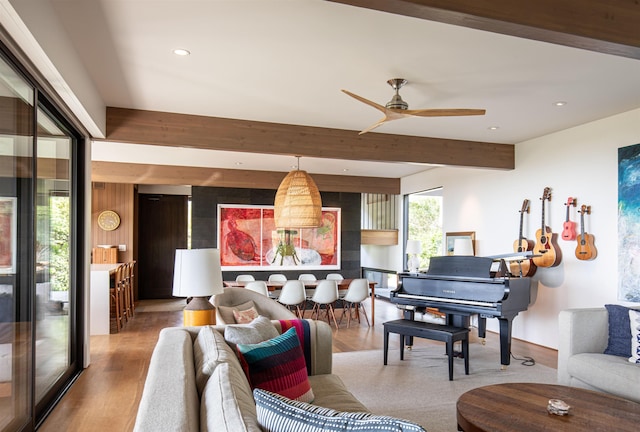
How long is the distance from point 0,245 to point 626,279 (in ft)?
17.5

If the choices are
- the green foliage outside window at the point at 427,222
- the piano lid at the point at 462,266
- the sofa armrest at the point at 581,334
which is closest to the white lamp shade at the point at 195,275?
the sofa armrest at the point at 581,334

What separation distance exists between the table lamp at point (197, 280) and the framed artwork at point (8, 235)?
3.04 ft

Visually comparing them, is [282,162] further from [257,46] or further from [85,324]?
[257,46]

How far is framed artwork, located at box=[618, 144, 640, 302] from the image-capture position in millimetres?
4688

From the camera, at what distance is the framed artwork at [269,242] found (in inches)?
362

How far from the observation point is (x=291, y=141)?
17.9 ft

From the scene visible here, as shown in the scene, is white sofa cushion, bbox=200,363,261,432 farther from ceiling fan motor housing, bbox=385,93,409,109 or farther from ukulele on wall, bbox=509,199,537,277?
ukulele on wall, bbox=509,199,537,277

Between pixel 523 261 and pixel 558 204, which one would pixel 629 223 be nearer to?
pixel 558 204

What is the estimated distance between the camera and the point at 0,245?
2527 millimetres

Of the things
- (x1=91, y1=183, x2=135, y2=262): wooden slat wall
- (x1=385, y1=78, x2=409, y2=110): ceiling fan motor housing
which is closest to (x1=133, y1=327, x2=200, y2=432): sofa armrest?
(x1=385, y1=78, x2=409, y2=110): ceiling fan motor housing

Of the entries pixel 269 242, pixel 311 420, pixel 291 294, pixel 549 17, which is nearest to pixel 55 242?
pixel 311 420

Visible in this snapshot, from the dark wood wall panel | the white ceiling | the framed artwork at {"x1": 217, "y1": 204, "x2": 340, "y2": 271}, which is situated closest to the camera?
the white ceiling

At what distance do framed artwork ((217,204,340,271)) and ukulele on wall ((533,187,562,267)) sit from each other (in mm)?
4633

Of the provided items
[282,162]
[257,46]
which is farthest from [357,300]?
[257,46]
